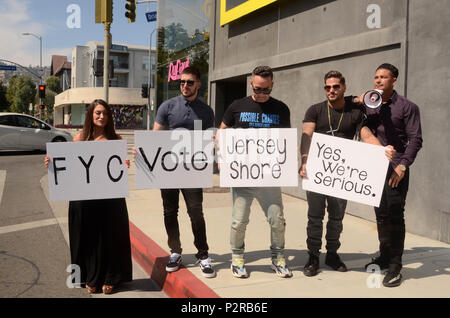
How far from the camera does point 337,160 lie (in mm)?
3971

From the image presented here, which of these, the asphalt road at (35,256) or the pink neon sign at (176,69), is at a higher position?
the pink neon sign at (176,69)

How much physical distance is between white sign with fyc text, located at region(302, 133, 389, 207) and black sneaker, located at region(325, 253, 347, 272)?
2.59 feet

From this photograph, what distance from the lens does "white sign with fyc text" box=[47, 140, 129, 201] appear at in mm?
3824

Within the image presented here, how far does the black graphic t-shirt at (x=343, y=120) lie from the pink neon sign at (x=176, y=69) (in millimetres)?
9011

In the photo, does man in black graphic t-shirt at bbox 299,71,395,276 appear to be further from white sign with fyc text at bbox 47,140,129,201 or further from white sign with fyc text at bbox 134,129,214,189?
white sign with fyc text at bbox 47,140,129,201

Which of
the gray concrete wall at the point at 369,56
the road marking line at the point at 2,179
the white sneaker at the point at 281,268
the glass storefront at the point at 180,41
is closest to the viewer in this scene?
the white sneaker at the point at 281,268

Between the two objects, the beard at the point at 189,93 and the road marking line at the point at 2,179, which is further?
the road marking line at the point at 2,179

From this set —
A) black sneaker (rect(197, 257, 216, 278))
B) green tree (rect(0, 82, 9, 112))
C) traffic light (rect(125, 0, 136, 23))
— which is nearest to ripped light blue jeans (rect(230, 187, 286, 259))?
black sneaker (rect(197, 257, 216, 278))

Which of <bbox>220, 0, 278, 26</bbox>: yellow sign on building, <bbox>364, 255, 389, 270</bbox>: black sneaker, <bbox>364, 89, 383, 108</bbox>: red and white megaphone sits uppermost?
<bbox>220, 0, 278, 26</bbox>: yellow sign on building

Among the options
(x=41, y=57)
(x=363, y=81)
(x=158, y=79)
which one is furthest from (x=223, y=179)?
(x=41, y=57)

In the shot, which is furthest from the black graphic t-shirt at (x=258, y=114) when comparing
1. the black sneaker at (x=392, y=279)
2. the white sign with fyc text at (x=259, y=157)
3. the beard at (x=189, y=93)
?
the black sneaker at (x=392, y=279)

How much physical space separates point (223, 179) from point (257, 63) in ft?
19.7

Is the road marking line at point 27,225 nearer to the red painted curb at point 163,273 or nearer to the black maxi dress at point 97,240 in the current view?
the red painted curb at point 163,273

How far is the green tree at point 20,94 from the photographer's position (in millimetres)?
64812
